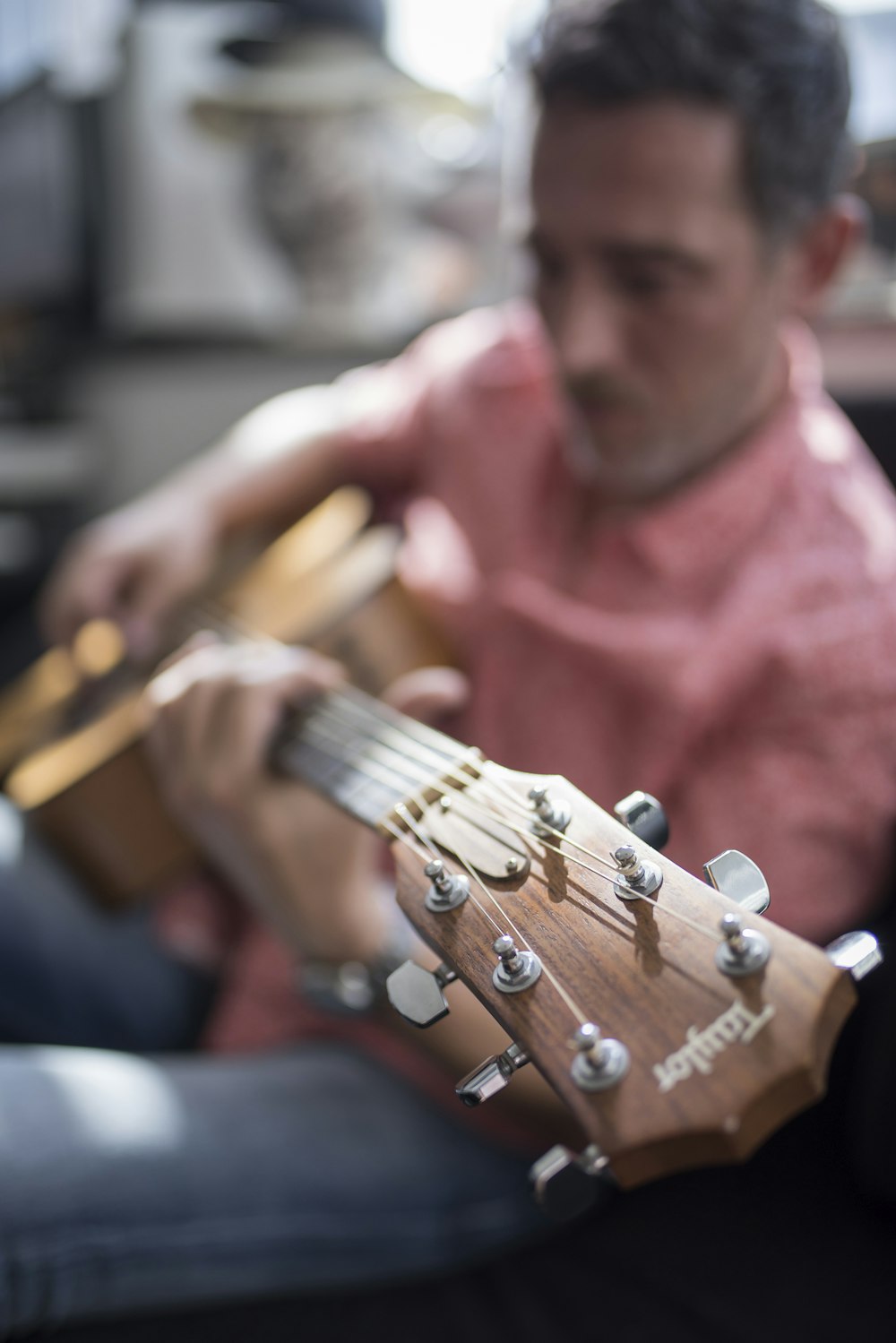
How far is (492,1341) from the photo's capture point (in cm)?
54

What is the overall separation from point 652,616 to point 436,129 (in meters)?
1.43

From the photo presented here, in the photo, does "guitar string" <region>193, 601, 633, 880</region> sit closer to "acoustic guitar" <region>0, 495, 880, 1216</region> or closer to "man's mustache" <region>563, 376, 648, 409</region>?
"acoustic guitar" <region>0, 495, 880, 1216</region>

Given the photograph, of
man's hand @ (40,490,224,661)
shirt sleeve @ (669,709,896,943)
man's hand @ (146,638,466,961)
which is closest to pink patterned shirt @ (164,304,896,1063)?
shirt sleeve @ (669,709,896,943)

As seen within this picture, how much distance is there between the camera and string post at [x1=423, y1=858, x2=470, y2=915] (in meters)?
0.36

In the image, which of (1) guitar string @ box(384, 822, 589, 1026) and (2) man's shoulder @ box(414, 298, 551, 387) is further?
(2) man's shoulder @ box(414, 298, 551, 387)

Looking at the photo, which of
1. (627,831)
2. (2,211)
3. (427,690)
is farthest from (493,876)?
(2,211)

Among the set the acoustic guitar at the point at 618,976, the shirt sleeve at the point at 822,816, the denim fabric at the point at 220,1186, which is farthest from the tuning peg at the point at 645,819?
the denim fabric at the point at 220,1186

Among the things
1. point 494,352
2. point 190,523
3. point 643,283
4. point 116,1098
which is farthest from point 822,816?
point 190,523

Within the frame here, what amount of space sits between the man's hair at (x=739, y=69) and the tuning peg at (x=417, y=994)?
0.56 meters

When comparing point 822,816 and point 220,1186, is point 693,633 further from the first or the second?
point 220,1186

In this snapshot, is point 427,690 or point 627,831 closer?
point 627,831

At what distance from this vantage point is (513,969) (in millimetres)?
326

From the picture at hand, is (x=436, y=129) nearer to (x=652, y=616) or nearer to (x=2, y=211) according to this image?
(x=2, y=211)

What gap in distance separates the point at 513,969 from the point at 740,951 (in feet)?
0.23
